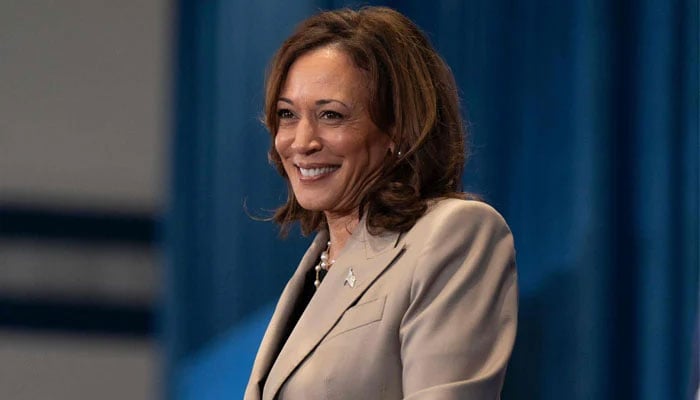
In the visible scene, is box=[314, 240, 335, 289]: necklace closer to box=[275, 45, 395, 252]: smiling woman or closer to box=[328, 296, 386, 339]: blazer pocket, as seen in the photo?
box=[275, 45, 395, 252]: smiling woman

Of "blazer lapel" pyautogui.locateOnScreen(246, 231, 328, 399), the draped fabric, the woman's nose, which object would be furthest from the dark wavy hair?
the draped fabric

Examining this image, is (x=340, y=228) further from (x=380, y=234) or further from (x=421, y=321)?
(x=421, y=321)

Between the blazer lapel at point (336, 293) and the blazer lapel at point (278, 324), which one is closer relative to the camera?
the blazer lapel at point (336, 293)

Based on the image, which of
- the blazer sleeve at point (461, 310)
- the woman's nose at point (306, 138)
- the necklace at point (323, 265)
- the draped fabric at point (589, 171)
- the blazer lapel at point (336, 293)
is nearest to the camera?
the blazer sleeve at point (461, 310)

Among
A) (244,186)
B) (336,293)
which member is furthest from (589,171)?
(244,186)

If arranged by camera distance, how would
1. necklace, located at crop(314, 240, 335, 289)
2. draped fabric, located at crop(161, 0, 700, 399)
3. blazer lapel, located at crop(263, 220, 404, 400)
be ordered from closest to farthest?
blazer lapel, located at crop(263, 220, 404, 400) → necklace, located at crop(314, 240, 335, 289) → draped fabric, located at crop(161, 0, 700, 399)

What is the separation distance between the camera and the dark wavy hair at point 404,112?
208cm

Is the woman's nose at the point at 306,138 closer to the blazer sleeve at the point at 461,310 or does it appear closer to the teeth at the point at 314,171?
the teeth at the point at 314,171

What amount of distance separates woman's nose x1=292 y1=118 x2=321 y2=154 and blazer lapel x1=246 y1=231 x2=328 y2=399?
0.25m

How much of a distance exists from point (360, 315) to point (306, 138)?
32 cm

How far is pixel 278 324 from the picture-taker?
225 centimetres

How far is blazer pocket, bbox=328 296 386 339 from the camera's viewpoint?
6.43 feet

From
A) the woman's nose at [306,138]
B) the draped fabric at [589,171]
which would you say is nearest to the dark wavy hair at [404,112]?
the woman's nose at [306,138]

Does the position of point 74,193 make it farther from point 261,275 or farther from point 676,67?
point 676,67
